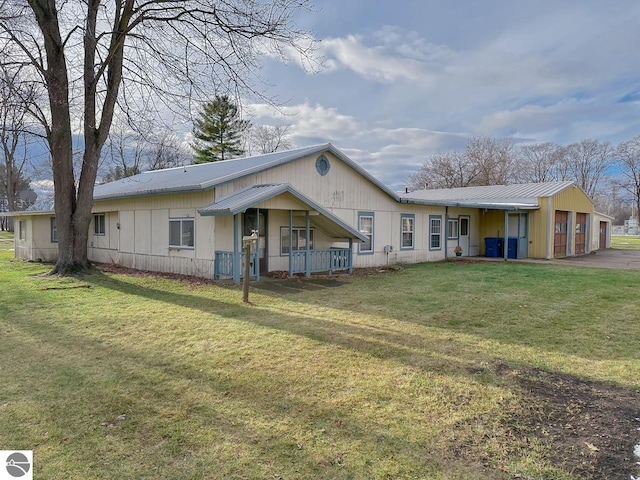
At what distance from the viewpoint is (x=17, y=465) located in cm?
276

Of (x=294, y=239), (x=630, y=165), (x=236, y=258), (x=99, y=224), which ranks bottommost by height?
(x=236, y=258)

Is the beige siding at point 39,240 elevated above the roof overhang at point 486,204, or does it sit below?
below

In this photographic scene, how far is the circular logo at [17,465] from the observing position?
2689mm

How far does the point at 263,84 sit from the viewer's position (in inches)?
429

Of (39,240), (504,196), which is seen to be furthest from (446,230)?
(39,240)

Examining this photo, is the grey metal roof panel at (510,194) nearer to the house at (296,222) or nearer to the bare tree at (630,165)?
the house at (296,222)

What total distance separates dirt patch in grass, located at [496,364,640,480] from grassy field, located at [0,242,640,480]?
2 cm

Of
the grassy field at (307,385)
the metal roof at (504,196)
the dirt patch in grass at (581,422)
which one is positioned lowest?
the dirt patch in grass at (581,422)

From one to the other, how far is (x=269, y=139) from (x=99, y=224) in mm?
26587

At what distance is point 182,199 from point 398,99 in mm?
8760

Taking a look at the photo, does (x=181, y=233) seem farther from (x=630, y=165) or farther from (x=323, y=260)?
(x=630, y=165)

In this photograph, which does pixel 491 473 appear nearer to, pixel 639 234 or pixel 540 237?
pixel 540 237

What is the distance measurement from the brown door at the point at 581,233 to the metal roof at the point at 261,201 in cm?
1600

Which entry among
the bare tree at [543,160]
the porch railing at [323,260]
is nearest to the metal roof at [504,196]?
the porch railing at [323,260]
